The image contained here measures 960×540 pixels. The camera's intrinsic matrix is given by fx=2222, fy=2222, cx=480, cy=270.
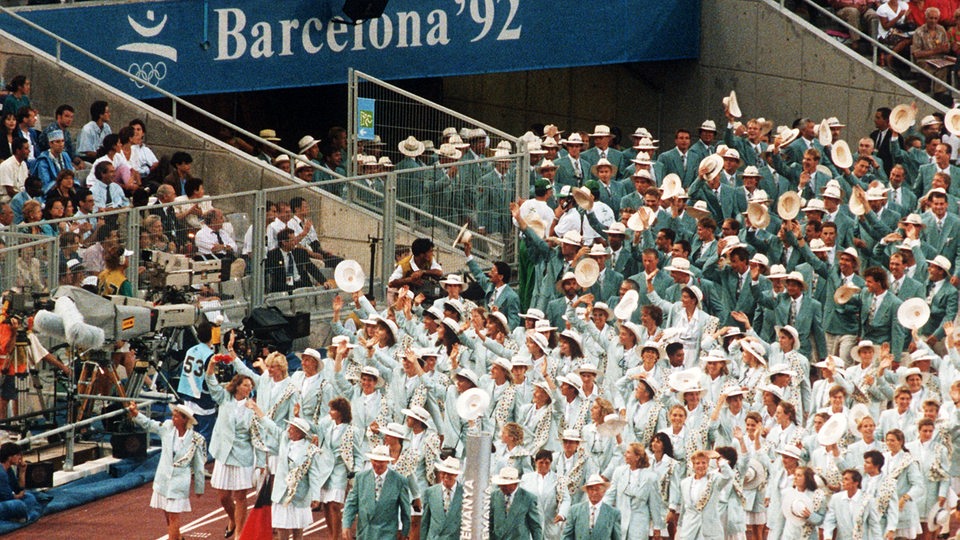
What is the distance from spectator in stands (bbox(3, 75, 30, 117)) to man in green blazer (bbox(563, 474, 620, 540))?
870cm

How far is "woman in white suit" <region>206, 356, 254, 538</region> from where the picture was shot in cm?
2072

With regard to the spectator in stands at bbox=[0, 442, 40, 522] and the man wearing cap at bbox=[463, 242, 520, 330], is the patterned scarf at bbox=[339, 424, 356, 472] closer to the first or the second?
the spectator in stands at bbox=[0, 442, 40, 522]

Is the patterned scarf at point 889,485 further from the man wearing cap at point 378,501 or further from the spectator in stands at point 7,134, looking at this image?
the spectator in stands at point 7,134

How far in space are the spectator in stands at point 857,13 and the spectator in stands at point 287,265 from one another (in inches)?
379

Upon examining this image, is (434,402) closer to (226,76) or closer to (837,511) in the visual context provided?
(837,511)

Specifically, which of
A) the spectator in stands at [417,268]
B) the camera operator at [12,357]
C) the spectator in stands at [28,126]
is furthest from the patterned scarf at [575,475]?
the spectator in stands at [28,126]

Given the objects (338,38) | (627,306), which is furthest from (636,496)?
(338,38)

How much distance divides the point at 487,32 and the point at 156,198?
310 inches

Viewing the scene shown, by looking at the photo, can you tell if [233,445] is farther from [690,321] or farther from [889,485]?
Result: [889,485]

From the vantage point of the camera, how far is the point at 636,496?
19.3 metres

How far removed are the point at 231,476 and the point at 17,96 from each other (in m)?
5.99

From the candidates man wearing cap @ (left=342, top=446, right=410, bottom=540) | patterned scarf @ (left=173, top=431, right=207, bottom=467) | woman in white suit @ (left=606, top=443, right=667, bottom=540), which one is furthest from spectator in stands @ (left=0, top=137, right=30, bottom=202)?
woman in white suit @ (left=606, top=443, right=667, bottom=540)

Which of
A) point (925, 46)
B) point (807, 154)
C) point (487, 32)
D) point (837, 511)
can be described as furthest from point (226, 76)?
point (837, 511)

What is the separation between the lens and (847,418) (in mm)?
19922
